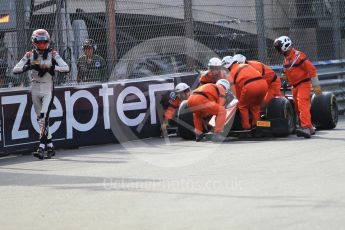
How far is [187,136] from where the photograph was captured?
12445mm

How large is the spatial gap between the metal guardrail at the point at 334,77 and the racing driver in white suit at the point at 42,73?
697 centimetres

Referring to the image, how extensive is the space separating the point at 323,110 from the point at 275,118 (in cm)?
137

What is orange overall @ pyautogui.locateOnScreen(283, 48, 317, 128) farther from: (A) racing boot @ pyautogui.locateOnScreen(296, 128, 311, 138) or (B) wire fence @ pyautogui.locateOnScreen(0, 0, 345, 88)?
(B) wire fence @ pyautogui.locateOnScreen(0, 0, 345, 88)

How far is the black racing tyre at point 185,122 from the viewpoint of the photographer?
12.3 meters

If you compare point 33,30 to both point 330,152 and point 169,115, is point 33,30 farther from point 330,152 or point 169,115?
point 330,152

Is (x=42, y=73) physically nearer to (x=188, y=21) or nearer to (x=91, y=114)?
(x=91, y=114)

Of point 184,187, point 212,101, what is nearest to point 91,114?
point 212,101

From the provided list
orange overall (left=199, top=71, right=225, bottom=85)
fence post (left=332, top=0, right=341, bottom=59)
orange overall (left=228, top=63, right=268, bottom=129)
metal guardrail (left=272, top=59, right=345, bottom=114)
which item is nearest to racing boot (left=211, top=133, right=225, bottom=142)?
orange overall (left=228, top=63, right=268, bottom=129)

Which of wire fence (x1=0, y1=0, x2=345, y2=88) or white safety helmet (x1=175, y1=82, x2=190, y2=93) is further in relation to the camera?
white safety helmet (x1=175, y1=82, x2=190, y2=93)

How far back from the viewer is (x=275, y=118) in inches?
462

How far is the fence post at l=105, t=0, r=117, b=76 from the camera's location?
12.5 meters

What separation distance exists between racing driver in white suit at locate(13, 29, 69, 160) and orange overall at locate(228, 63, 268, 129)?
2.80 meters

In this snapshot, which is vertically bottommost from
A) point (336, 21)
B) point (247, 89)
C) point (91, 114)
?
point (91, 114)

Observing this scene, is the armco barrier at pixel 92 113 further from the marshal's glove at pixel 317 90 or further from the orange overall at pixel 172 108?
the marshal's glove at pixel 317 90
